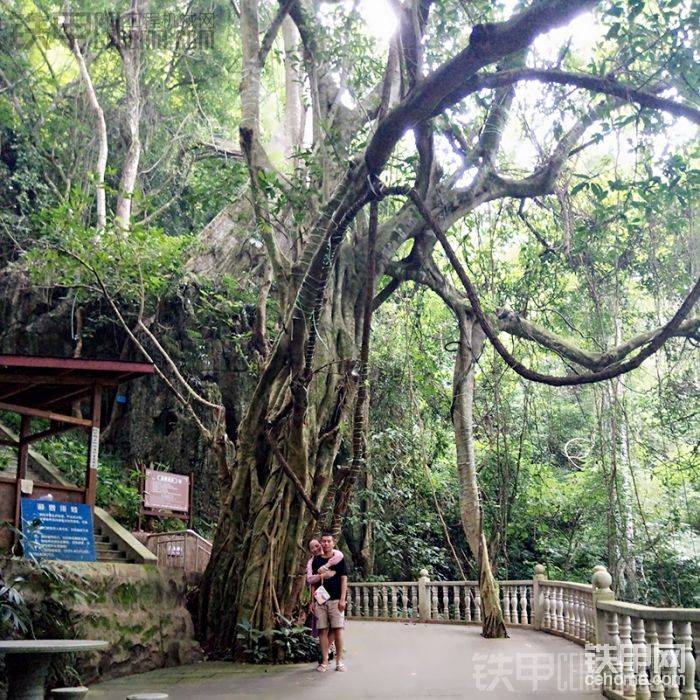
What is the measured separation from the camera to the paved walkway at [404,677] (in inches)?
251

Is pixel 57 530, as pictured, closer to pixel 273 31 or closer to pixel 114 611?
pixel 114 611

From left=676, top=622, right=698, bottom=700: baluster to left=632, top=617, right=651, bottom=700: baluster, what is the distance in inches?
12.8

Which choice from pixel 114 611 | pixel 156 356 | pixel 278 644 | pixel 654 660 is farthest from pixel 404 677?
pixel 156 356

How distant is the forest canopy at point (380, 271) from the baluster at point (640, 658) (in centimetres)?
199

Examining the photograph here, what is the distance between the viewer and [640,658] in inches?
221

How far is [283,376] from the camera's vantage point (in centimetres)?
906

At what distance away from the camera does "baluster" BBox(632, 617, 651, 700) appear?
530 cm

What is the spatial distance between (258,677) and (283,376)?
3407mm

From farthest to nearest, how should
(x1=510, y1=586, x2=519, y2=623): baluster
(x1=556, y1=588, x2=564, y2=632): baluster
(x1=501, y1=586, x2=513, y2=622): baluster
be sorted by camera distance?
(x1=501, y1=586, x2=513, y2=622): baluster < (x1=510, y1=586, x2=519, y2=623): baluster < (x1=556, y1=588, x2=564, y2=632): baluster

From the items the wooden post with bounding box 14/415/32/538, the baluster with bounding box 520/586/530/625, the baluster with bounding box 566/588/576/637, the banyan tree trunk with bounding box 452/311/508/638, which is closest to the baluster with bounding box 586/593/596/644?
the baluster with bounding box 566/588/576/637

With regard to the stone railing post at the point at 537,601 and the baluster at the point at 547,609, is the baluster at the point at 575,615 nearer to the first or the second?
the baluster at the point at 547,609

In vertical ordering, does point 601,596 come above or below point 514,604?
above

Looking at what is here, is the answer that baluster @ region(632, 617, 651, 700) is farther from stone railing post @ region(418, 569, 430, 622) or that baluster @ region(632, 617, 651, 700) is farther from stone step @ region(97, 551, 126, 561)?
stone railing post @ region(418, 569, 430, 622)

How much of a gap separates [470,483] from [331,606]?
4001 mm
